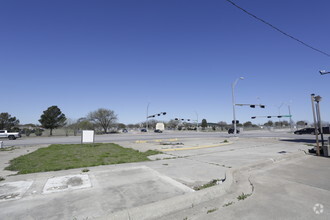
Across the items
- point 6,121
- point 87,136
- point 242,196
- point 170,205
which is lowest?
point 242,196

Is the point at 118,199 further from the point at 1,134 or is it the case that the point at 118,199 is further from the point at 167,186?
the point at 1,134

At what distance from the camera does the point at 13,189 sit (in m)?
4.86

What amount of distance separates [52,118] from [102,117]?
54.7 ft

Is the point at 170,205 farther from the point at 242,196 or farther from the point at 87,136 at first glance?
the point at 87,136

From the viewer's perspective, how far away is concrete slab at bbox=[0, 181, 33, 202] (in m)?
4.32

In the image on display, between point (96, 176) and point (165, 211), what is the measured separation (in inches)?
140

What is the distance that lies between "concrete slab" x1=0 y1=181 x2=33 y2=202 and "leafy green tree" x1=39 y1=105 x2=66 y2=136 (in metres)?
64.0

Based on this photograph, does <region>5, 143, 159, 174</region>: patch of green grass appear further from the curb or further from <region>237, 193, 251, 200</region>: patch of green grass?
<region>237, 193, 251, 200</region>: patch of green grass

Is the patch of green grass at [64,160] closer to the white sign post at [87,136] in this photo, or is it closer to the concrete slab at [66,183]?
the concrete slab at [66,183]

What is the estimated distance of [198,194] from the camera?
158 inches

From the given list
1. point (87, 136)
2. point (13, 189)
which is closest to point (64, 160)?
point (13, 189)

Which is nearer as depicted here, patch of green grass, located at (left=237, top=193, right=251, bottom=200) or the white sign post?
patch of green grass, located at (left=237, top=193, right=251, bottom=200)

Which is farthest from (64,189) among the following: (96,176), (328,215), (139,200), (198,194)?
(328,215)

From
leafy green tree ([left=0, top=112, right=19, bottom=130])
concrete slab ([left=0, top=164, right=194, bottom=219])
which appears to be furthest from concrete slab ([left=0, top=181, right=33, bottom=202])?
leafy green tree ([left=0, top=112, right=19, bottom=130])
